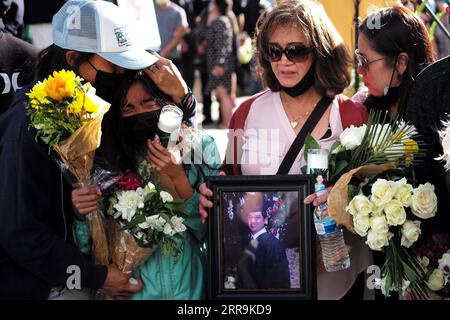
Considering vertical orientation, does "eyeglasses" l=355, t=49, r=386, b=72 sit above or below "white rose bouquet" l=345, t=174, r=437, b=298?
above

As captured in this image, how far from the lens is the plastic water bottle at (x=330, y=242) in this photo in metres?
3.20

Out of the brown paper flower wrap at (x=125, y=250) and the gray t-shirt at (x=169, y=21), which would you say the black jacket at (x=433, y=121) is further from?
the gray t-shirt at (x=169, y=21)

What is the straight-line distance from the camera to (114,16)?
3.43 metres

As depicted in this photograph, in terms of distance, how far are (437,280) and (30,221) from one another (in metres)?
1.55

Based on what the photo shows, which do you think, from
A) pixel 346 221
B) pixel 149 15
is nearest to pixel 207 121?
pixel 149 15

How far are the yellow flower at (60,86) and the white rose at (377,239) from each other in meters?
1.21

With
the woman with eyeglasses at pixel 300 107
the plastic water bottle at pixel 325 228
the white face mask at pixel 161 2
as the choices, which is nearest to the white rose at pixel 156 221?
the woman with eyeglasses at pixel 300 107

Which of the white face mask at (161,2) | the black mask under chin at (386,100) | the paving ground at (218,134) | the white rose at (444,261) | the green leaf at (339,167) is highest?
the white face mask at (161,2)

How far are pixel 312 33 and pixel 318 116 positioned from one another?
1.12 feet

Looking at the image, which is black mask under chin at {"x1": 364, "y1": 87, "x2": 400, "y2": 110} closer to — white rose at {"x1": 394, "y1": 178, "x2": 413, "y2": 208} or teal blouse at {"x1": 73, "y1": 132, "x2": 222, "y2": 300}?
white rose at {"x1": 394, "y1": 178, "x2": 413, "y2": 208}

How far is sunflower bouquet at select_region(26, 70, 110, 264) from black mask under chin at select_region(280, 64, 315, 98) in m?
0.83

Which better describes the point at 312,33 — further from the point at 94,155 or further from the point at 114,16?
the point at 94,155

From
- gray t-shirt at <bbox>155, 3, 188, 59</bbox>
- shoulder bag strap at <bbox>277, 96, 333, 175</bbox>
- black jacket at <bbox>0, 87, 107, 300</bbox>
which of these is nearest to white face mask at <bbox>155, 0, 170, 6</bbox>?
gray t-shirt at <bbox>155, 3, 188, 59</bbox>

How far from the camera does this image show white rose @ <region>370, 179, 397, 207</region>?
10.2 feet
